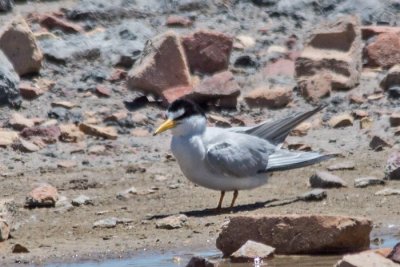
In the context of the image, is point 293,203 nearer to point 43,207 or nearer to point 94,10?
point 43,207

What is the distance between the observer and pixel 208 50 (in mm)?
12805

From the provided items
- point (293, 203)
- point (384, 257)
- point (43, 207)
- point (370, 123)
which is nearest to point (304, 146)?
point (370, 123)

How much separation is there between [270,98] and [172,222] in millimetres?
3417

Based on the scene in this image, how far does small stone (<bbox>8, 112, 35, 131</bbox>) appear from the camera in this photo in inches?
463

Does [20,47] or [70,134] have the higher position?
[20,47]

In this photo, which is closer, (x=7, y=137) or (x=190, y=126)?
(x=190, y=126)

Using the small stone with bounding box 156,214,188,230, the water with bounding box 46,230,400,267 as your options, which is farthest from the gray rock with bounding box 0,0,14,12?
the water with bounding box 46,230,400,267

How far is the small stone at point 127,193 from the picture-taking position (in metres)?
10.3

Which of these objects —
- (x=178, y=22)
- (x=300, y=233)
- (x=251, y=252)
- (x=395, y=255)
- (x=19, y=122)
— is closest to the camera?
(x=395, y=255)

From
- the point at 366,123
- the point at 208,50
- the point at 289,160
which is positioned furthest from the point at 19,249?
the point at 208,50

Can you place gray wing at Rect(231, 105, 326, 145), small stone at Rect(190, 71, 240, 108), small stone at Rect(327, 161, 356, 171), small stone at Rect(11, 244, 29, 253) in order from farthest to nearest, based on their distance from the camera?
small stone at Rect(190, 71, 240, 108) → small stone at Rect(327, 161, 356, 171) → gray wing at Rect(231, 105, 326, 145) → small stone at Rect(11, 244, 29, 253)

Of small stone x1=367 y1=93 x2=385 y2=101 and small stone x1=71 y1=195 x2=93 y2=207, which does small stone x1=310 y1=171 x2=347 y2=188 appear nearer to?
small stone x1=71 y1=195 x2=93 y2=207

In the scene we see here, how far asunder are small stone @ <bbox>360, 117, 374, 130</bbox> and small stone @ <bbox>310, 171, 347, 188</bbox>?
60.9 inches

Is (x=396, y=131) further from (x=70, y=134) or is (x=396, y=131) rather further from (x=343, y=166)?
(x=70, y=134)
